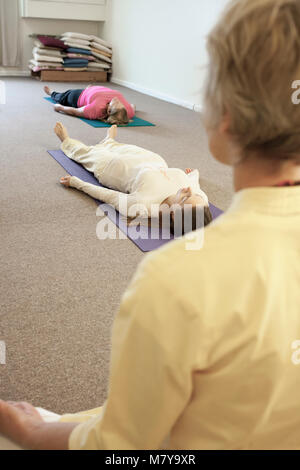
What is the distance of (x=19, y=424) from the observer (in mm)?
836

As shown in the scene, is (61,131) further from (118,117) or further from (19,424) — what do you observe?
(19,424)

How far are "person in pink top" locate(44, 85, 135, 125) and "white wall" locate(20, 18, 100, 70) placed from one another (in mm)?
A: 2237

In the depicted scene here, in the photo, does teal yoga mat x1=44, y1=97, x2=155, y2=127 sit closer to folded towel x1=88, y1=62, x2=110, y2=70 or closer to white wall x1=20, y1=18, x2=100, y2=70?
folded towel x1=88, y1=62, x2=110, y2=70

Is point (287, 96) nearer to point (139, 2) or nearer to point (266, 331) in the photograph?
point (266, 331)

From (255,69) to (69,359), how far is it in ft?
3.92

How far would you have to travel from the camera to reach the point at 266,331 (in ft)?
1.75

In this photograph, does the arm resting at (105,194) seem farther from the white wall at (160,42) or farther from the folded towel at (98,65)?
the folded towel at (98,65)

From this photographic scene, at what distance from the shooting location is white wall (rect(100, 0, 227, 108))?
5.00 meters

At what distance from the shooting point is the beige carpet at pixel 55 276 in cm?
139

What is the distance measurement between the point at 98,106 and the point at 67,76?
2165 millimetres

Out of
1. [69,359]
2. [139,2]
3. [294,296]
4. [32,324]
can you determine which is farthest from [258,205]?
[139,2]

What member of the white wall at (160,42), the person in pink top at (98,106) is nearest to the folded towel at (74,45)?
the white wall at (160,42)

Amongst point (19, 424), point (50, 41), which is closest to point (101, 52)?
point (50, 41)

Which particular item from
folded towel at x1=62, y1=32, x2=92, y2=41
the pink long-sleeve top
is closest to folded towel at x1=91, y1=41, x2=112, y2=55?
folded towel at x1=62, y1=32, x2=92, y2=41
